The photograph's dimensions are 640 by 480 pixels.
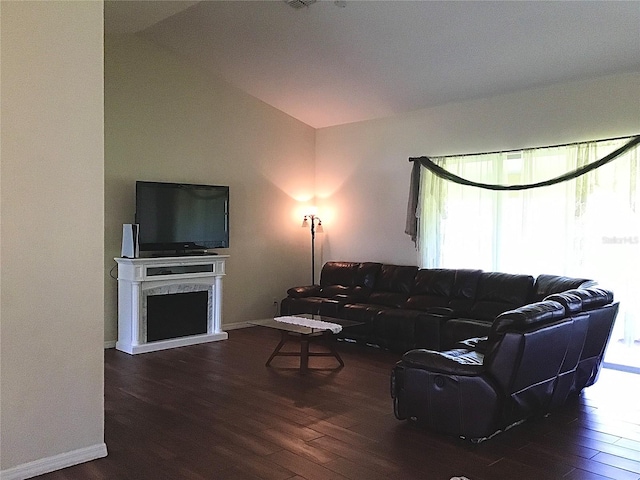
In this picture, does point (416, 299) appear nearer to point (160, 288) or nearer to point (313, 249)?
point (313, 249)

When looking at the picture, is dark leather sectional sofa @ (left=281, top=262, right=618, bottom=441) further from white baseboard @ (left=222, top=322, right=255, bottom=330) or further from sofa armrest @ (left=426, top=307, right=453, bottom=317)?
white baseboard @ (left=222, top=322, right=255, bottom=330)

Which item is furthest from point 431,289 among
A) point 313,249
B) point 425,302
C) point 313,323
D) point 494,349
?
point 494,349

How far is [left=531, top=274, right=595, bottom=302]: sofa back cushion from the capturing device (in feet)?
17.6

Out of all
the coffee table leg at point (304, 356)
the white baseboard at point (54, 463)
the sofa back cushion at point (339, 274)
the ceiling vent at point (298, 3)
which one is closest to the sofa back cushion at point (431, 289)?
the sofa back cushion at point (339, 274)

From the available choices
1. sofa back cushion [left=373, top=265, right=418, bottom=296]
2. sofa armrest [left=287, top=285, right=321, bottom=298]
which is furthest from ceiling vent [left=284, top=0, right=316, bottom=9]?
sofa armrest [left=287, top=285, right=321, bottom=298]

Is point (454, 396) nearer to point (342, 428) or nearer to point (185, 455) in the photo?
point (342, 428)

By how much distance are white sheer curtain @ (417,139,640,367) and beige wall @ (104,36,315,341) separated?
85.7 inches

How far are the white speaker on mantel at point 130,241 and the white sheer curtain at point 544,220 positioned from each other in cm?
345

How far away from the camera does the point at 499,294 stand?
610cm

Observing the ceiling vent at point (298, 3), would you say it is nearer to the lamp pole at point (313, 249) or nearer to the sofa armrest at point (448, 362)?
the sofa armrest at point (448, 362)

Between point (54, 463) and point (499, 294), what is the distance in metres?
4.53

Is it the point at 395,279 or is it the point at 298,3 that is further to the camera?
the point at 395,279

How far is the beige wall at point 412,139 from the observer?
227 inches

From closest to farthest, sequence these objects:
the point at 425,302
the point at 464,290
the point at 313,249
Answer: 1. the point at 464,290
2. the point at 425,302
3. the point at 313,249
